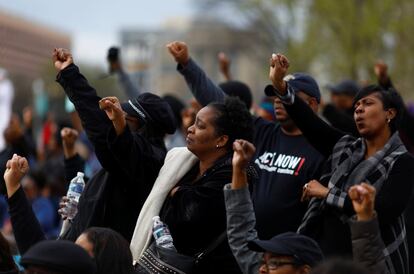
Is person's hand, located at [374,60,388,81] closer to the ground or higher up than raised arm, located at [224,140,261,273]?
higher up

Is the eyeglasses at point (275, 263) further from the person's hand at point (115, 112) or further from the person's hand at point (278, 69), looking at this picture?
the person's hand at point (278, 69)

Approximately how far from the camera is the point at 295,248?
5.85 m

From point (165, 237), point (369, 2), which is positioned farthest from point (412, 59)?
point (165, 237)

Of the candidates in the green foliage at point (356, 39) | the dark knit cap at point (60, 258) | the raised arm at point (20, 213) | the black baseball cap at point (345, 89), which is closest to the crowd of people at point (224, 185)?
the raised arm at point (20, 213)

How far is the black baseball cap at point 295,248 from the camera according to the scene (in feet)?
19.1

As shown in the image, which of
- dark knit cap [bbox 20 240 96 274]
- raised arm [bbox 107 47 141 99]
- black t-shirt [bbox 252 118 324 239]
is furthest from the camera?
raised arm [bbox 107 47 141 99]

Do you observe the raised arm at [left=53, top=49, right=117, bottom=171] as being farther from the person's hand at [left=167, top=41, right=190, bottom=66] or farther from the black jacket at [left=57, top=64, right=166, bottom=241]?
the person's hand at [left=167, top=41, right=190, bottom=66]

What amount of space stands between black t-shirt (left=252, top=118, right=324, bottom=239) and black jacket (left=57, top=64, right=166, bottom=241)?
78 cm

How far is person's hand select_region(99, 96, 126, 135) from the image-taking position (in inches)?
263

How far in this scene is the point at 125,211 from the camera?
7.04 metres

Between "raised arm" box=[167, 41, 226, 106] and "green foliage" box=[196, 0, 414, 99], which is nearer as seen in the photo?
"raised arm" box=[167, 41, 226, 106]

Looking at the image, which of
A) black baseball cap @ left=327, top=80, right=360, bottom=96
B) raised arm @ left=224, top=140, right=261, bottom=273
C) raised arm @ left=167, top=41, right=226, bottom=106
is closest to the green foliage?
black baseball cap @ left=327, top=80, right=360, bottom=96

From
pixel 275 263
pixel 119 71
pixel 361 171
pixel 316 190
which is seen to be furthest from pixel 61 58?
pixel 119 71

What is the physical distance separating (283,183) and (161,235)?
113cm
